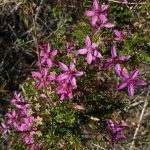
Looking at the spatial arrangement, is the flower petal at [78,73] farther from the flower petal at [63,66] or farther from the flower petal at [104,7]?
the flower petal at [104,7]

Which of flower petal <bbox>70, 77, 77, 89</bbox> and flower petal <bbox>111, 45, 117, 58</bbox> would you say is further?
flower petal <bbox>111, 45, 117, 58</bbox>

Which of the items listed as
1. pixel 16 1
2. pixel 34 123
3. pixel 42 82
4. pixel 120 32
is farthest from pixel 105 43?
pixel 16 1

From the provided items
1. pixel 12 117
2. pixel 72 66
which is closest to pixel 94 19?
pixel 72 66

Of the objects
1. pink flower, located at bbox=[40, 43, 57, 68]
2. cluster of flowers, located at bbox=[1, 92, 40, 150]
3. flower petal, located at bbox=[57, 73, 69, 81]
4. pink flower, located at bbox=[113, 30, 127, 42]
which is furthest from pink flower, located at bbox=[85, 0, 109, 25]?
cluster of flowers, located at bbox=[1, 92, 40, 150]

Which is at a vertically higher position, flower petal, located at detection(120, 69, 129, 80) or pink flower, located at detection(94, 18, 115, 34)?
pink flower, located at detection(94, 18, 115, 34)

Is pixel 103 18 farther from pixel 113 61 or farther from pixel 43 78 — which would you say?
pixel 43 78

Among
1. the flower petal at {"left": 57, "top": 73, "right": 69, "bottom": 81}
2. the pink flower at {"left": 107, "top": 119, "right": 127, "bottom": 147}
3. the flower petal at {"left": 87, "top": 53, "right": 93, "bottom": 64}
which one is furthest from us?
the pink flower at {"left": 107, "top": 119, "right": 127, "bottom": 147}

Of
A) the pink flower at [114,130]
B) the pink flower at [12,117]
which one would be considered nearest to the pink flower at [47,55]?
the pink flower at [12,117]

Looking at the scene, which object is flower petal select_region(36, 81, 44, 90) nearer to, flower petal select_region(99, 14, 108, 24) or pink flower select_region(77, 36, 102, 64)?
pink flower select_region(77, 36, 102, 64)

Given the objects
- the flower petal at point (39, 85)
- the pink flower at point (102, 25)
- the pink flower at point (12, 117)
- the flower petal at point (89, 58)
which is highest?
the pink flower at point (102, 25)

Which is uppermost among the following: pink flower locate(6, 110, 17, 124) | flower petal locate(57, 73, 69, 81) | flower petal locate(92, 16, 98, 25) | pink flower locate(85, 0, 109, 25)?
pink flower locate(85, 0, 109, 25)
